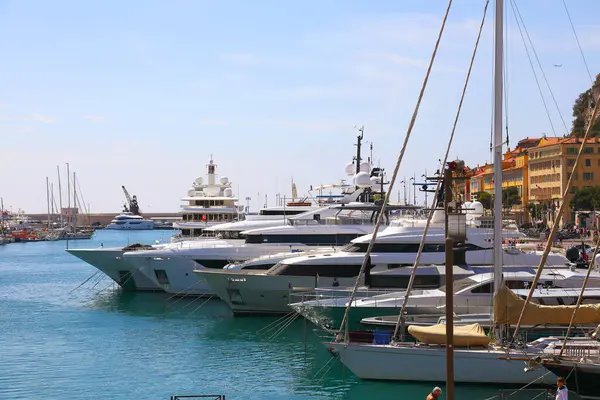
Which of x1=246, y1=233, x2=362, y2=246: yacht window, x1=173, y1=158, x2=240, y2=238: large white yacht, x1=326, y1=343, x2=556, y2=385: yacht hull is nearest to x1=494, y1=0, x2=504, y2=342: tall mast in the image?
x1=326, y1=343, x2=556, y2=385: yacht hull

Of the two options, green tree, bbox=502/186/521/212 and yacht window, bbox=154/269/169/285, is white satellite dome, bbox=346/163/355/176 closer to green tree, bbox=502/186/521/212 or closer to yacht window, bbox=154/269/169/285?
yacht window, bbox=154/269/169/285

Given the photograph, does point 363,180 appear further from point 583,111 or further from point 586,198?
point 583,111

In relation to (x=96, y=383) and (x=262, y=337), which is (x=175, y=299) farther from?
(x=96, y=383)

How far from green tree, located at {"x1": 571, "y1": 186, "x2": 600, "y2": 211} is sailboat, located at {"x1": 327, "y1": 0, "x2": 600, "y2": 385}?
68241 mm

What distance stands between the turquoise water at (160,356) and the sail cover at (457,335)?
4.03ft

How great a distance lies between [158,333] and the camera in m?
35.4

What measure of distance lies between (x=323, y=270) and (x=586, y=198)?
203 ft

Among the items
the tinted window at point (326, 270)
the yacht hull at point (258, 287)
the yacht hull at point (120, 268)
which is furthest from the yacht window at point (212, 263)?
the tinted window at point (326, 270)

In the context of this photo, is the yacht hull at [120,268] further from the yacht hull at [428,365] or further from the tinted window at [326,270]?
the yacht hull at [428,365]

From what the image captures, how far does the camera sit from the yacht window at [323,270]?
35938 mm

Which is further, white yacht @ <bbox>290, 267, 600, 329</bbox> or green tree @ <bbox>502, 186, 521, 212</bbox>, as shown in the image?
green tree @ <bbox>502, 186, 521, 212</bbox>

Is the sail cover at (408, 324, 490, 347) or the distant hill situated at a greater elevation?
the distant hill

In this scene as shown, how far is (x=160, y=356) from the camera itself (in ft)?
99.3

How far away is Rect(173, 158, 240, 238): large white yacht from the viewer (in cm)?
6681
